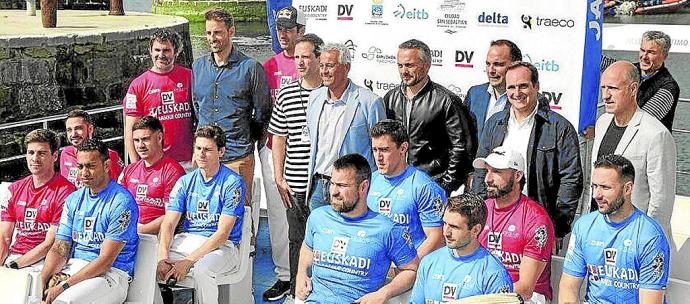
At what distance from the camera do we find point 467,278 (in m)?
4.57

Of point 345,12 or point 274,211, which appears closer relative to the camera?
point 274,211

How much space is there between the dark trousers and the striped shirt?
7 centimetres

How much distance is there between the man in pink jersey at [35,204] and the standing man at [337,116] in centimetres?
163

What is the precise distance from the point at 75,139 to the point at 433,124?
2449 mm

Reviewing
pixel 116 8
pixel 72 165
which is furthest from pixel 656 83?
pixel 116 8

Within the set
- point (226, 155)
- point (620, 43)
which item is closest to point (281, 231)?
point (226, 155)

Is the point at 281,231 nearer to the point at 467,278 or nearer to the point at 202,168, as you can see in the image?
the point at 202,168

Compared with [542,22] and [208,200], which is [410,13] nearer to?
[542,22]

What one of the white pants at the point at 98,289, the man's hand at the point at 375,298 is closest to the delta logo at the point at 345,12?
the white pants at the point at 98,289

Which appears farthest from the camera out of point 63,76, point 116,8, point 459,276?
point 116,8

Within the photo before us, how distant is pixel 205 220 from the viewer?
6137 millimetres

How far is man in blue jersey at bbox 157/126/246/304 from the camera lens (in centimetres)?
591

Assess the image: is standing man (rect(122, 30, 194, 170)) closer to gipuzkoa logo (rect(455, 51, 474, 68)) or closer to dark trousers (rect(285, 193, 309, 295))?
dark trousers (rect(285, 193, 309, 295))

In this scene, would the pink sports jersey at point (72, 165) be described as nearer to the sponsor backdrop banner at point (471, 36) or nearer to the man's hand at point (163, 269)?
the man's hand at point (163, 269)
